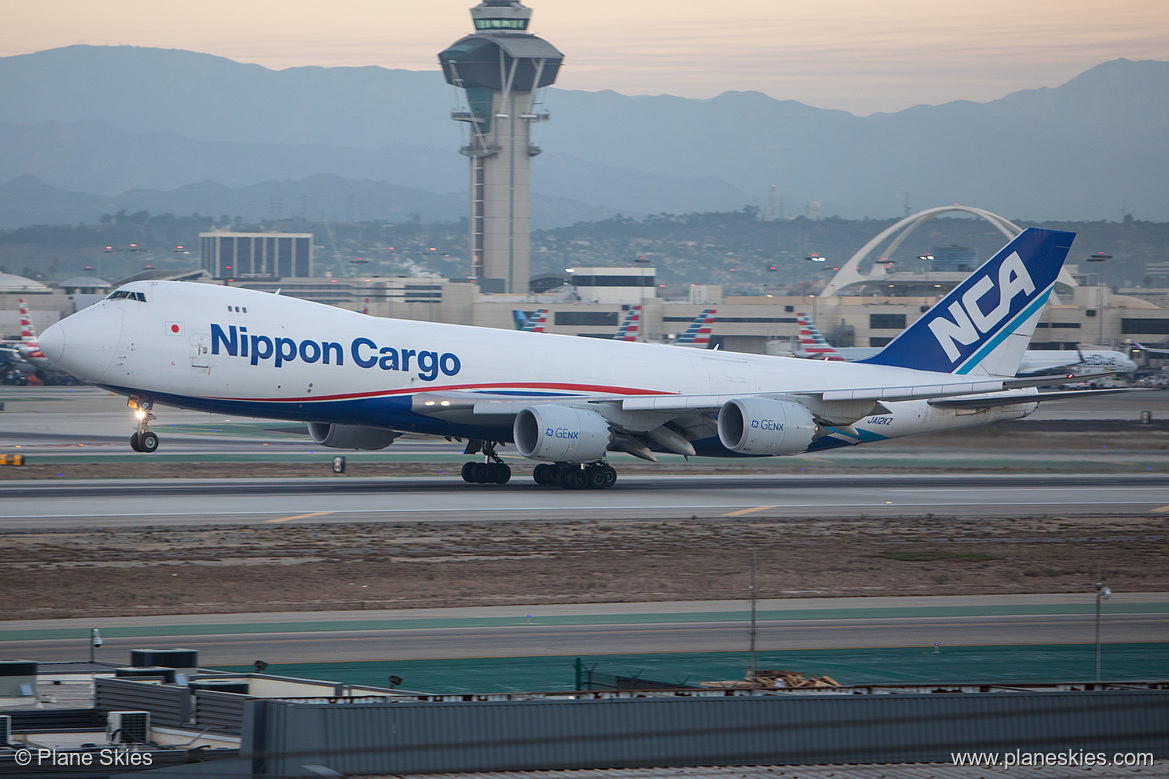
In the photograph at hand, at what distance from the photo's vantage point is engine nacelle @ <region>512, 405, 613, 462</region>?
34.4 metres

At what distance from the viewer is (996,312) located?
40562mm

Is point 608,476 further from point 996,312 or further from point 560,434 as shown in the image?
point 996,312

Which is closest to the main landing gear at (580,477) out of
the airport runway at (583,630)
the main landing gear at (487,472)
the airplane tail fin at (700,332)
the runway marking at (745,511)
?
the main landing gear at (487,472)

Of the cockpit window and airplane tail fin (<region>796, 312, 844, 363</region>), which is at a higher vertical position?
airplane tail fin (<region>796, 312, 844, 363</region>)

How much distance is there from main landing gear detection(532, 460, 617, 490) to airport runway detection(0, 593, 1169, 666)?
1662 cm

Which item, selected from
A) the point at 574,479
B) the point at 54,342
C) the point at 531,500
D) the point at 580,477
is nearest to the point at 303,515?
the point at 531,500

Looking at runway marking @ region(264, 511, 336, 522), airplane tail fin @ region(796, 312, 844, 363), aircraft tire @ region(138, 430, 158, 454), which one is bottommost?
runway marking @ region(264, 511, 336, 522)

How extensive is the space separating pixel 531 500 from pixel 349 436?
269 inches

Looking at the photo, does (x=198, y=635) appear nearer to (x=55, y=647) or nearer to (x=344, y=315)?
(x=55, y=647)


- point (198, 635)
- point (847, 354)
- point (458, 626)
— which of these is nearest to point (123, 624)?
point (198, 635)

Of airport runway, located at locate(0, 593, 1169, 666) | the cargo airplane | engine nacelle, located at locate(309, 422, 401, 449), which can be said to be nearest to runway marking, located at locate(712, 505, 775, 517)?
the cargo airplane

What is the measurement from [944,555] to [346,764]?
60.6ft

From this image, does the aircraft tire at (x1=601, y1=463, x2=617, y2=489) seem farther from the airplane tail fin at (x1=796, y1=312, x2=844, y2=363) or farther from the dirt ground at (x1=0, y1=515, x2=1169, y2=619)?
the airplane tail fin at (x1=796, y1=312, x2=844, y2=363)

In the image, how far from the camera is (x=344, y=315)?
3525 centimetres
